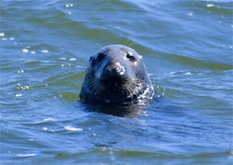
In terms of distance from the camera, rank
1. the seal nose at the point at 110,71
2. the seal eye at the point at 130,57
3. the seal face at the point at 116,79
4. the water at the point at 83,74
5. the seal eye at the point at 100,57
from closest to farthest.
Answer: the water at the point at 83,74
the seal nose at the point at 110,71
the seal face at the point at 116,79
the seal eye at the point at 100,57
the seal eye at the point at 130,57

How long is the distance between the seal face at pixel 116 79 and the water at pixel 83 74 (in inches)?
10.2

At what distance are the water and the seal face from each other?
10.2 inches

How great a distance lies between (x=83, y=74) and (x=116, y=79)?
3371 mm

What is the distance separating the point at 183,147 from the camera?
5.39 meters

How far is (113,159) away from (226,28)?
925cm

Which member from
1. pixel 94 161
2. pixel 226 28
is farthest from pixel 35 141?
pixel 226 28

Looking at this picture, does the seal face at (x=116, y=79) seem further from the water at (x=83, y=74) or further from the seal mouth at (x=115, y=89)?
the water at (x=83, y=74)

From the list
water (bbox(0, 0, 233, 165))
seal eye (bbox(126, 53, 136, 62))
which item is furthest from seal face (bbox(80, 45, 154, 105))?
water (bbox(0, 0, 233, 165))

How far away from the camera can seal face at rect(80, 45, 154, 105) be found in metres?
6.98

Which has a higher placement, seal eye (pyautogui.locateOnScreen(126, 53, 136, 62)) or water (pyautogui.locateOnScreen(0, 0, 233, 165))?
seal eye (pyautogui.locateOnScreen(126, 53, 136, 62))

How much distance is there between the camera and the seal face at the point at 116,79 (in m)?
6.98

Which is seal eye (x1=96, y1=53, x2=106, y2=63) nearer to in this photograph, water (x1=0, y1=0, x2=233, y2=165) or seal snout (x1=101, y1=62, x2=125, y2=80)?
seal snout (x1=101, y1=62, x2=125, y2=80)

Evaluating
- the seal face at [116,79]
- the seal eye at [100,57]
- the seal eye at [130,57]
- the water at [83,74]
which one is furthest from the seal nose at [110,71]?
the seal eye at [130,57]

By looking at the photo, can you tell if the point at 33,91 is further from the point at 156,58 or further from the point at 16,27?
the point at 16,27
